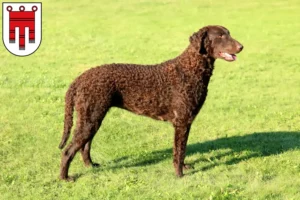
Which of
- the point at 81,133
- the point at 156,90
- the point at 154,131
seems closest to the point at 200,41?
the point at 156,90

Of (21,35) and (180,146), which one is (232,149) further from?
(21,35)

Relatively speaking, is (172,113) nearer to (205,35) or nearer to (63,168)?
(205,35)

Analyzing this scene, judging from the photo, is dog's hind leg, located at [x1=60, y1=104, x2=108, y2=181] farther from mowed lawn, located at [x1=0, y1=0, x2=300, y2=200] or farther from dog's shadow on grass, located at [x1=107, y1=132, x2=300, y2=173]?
dog's shadow on grass, located at [x1=107, y1=132, x2=300, y2=173]

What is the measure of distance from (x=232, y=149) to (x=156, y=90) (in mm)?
2122

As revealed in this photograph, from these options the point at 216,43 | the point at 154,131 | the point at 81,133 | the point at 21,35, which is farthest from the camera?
the point at 21,35

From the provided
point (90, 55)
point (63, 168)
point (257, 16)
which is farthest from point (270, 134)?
point (257, 16)

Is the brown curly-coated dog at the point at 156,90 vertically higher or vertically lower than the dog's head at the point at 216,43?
lower

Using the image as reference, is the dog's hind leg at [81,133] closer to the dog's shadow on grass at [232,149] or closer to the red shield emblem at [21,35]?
the dog's shadow on grass at [232,149]

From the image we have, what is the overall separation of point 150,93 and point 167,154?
1.54 meters

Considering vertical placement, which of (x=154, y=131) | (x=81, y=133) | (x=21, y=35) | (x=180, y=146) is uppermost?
(x=81, y=133)

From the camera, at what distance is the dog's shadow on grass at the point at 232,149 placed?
8.59m

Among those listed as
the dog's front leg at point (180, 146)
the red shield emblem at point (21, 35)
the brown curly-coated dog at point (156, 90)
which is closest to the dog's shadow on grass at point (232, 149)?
the dog's front leg at point (180, 146)

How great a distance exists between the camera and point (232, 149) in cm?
923

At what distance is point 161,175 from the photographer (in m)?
8.01
